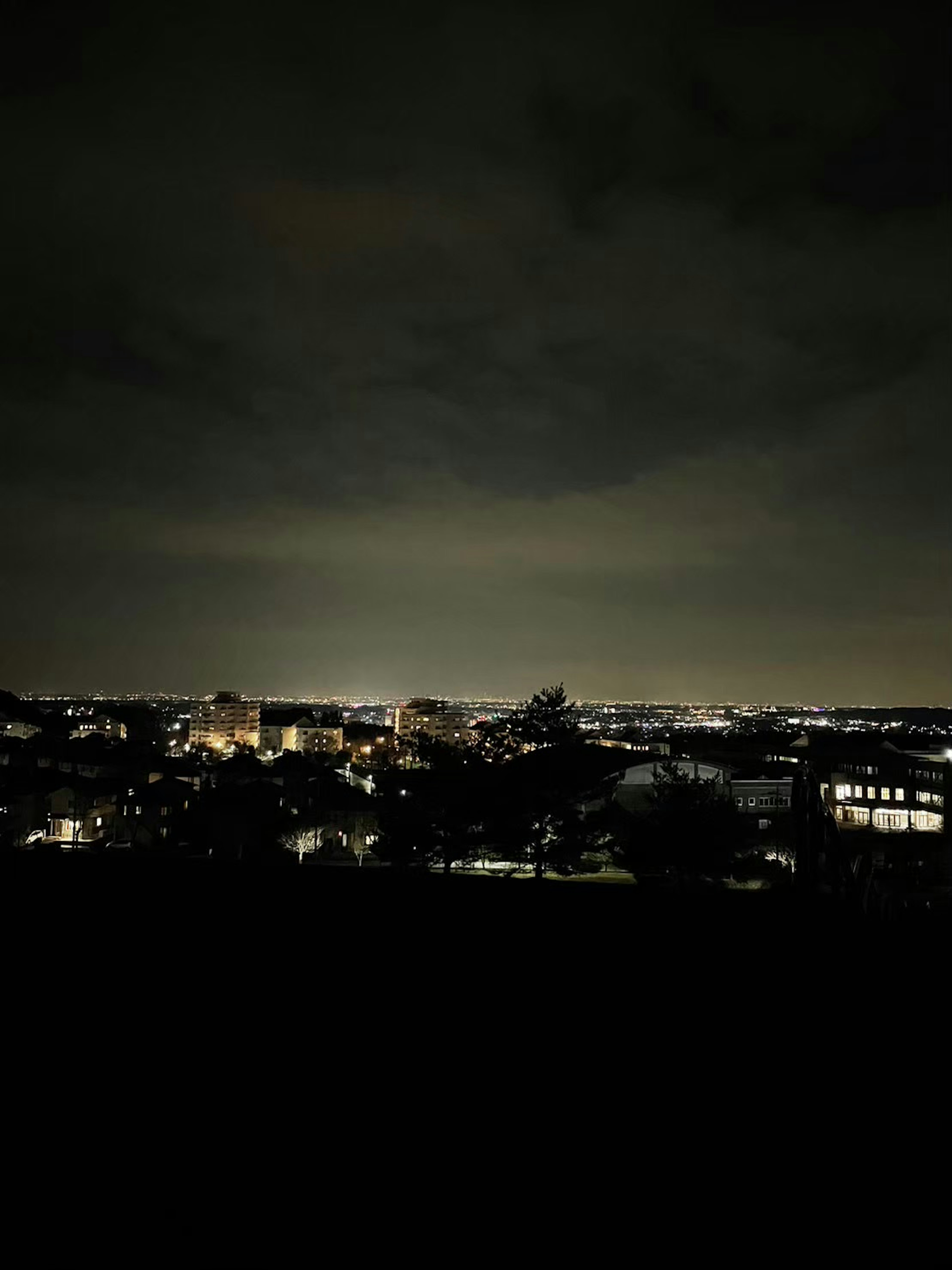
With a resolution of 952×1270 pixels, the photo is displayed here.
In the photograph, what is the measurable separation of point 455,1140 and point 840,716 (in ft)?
567

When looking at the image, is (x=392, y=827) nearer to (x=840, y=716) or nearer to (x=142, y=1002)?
(x=142, y=1002)

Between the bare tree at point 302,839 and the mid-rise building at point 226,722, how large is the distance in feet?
179

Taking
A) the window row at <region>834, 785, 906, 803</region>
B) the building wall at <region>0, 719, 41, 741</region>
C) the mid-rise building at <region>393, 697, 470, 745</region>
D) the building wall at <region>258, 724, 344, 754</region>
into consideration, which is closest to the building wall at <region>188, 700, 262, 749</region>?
the building wall at <region>258, 724, 344, 754</region>

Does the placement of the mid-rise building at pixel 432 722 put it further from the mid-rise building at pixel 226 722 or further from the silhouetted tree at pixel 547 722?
the silhouetted tree at pixel 547 722

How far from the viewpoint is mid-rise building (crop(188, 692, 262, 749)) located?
260 ft

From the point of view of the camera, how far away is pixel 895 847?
21547 mm

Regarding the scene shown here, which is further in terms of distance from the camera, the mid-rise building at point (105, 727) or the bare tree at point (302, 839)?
the mid-rise building at point (105, 727)

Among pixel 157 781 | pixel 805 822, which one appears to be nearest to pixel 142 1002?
pixel 805 822

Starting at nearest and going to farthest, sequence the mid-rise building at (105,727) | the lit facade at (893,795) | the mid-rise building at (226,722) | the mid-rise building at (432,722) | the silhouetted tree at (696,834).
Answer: the silhouetted tree at (696,834)
the lit facade at (893,795)
the mid-rise building at (105,727)
the mid-rise building at (226,722)
the mid-rise building at (432,722)

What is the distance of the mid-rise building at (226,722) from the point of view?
79.2 metres

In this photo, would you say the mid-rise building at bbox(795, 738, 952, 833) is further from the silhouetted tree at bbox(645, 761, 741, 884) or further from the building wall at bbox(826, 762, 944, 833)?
the silhouetted tree at bbox(645, 761, 741, 884)

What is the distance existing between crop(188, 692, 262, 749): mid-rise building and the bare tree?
54.6m

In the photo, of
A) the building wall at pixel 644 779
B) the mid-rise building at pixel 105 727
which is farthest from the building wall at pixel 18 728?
the building wall at pixel 644 779

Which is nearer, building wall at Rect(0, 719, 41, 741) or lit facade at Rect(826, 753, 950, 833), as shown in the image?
lit facade at Rect(826, 753, 950, 833)
